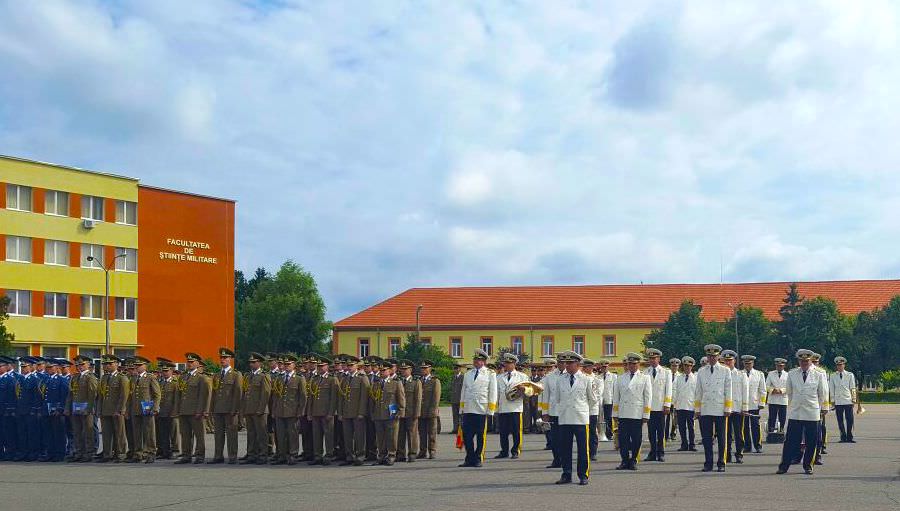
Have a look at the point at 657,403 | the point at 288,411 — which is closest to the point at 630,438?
the point at 657,403

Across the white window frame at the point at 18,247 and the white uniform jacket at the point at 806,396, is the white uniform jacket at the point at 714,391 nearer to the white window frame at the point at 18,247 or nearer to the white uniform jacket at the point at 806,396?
the white uniform jacket at the point at 806,396

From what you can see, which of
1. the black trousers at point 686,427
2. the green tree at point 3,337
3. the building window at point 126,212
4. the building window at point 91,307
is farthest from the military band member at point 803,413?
the building window at point 126,212

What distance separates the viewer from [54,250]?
6119 cm

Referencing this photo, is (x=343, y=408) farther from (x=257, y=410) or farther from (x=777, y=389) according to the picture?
(x=777, y=389)

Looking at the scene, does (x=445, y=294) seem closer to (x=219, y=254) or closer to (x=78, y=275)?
(x=219, y=254)

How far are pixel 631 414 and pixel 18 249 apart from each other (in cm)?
4895

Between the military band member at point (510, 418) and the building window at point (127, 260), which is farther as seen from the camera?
the building window at point (127, 260)

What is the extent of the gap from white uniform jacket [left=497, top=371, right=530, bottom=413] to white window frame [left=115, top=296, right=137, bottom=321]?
151 ft

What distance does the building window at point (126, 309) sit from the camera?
64375 millimetres

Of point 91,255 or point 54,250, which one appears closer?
point 54,250

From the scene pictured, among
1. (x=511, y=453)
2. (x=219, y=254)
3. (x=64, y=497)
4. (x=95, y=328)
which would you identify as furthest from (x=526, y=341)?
(x=64, y=497)

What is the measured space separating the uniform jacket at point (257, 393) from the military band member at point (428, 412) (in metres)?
2.80

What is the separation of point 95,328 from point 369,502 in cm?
5377

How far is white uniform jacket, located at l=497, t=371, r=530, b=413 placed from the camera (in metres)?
20.4
